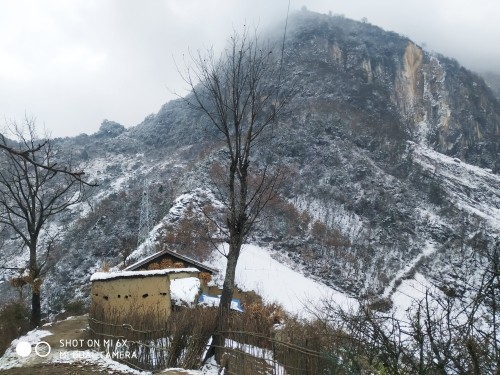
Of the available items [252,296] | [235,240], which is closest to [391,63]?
[252,296]

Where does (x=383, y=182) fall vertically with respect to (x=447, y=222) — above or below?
above

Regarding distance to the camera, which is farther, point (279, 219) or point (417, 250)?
point (279, 219)

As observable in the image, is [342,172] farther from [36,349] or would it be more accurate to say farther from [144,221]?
[36,349]

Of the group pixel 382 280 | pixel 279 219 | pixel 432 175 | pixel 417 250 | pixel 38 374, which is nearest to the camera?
pixel 38 374

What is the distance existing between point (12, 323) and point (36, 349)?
4.61 metres

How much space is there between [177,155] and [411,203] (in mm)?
38783

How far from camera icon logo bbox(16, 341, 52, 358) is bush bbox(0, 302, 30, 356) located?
2.62ft

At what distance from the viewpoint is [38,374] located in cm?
682

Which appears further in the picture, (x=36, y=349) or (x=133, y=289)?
(x=133, y=289)

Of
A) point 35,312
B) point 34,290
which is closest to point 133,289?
point 34,290

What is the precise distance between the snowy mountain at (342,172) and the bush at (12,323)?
26.6ft

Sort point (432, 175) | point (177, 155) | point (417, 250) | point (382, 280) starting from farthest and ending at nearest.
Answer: point (177, 155) → point (432, 175) → point (417, 250) → point (382, 280)

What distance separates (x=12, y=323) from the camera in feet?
39.1

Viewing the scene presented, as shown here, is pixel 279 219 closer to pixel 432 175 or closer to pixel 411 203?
pixel 411 203
